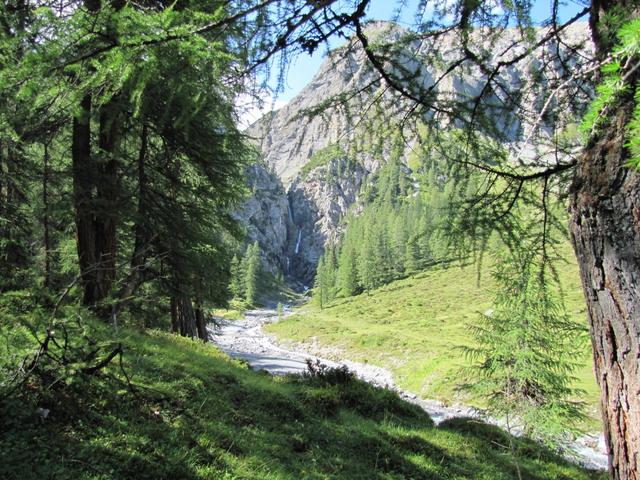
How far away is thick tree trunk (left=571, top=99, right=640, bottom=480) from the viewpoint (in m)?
1.67

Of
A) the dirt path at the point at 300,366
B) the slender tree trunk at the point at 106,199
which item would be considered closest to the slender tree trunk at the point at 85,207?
the slender tree trunk at the point at 106,199

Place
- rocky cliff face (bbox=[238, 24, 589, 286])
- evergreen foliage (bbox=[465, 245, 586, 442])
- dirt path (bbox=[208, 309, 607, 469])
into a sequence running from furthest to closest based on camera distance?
dirt path (bbox=[208, 309, 607, 469]) → evergreen foliage (bbox=[465, 245, 586, 442]) → rocky cliff face (bbox=[238, 24, 589, 286])

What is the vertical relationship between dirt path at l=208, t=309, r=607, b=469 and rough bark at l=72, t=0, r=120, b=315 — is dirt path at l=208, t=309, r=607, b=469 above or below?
below

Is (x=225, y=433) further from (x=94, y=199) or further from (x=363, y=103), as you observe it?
(x=94, y=199)

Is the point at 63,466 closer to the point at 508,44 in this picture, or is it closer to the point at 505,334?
the point at 508,44

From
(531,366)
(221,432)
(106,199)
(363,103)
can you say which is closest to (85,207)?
(106,199)

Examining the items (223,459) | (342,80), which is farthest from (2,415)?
(342,80)

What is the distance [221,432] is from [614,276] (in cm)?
422

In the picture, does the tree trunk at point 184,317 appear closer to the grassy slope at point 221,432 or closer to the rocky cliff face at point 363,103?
the grassy slope at point 221,432

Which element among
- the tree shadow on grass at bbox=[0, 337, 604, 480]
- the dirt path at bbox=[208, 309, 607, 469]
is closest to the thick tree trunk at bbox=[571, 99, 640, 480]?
the tree shadow on grass at bbox=[0, 337, 604, 480]

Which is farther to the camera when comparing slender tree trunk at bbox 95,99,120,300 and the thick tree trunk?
slender tree trunk at bbox 95,99,120,300

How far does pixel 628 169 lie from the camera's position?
64.9 inches

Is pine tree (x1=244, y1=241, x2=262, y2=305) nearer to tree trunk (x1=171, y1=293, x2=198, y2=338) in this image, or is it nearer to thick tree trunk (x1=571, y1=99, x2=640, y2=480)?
tree trunk (x1=171, y1=293, x2=198, y2=338)

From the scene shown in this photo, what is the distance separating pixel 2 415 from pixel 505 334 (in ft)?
36.9
